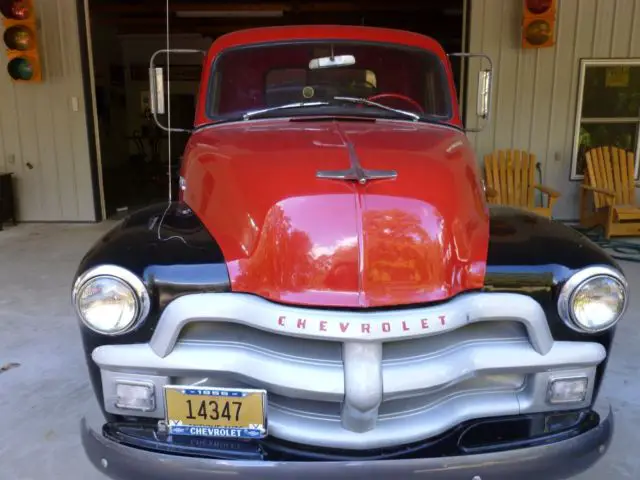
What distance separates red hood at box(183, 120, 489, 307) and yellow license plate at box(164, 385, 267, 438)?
12.5 inches

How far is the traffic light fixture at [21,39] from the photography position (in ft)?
22.7

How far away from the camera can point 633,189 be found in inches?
274

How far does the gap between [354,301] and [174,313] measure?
1.76 feet

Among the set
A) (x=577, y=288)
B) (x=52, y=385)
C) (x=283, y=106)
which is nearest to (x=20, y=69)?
(x=52, y=385)

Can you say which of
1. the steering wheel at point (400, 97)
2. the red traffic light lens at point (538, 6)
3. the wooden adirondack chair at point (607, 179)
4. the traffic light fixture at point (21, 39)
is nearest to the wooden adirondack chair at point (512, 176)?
the wooden adirondack chair at point (607, 179)

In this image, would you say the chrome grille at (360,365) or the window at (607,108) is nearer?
the chrome grille at (360,365)

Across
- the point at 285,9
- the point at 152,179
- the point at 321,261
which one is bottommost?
the point at 152,179

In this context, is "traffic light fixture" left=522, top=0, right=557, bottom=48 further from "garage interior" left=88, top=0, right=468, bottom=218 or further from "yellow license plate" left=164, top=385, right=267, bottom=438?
"yellow license plate" left=164, top=385, right=267, bottom=438

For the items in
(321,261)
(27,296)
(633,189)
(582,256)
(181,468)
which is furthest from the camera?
(633,189)

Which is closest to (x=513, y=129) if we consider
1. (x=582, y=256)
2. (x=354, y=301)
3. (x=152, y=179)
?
(x=582, y=256)

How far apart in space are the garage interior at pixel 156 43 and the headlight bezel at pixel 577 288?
237 inches

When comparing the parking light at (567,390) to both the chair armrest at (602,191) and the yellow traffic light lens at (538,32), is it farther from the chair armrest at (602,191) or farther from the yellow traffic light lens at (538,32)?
the yellow traffic light lens at (538,32)

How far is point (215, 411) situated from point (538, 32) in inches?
259

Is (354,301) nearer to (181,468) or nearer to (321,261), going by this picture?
(321,261)
